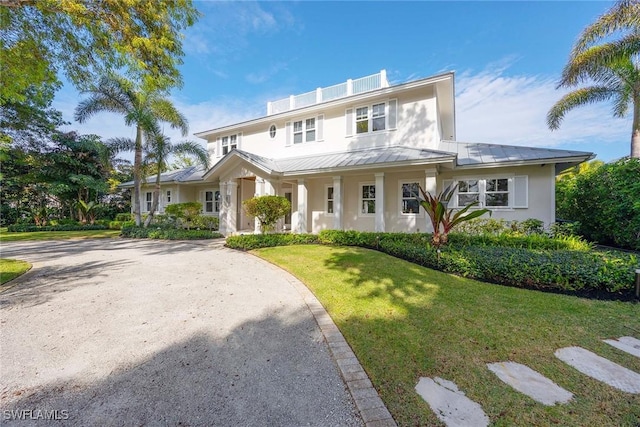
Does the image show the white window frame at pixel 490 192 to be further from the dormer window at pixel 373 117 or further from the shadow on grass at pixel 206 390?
the shadow on grass at pixel 206 390

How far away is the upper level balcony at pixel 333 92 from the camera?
1409 centimetres

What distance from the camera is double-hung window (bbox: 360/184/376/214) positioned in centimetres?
1305

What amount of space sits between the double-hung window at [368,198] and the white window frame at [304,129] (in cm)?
416

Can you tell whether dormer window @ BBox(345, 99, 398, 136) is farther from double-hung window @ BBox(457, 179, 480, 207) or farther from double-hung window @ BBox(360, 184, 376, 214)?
double-hung window @ BBox(457, 179, 480, 207)

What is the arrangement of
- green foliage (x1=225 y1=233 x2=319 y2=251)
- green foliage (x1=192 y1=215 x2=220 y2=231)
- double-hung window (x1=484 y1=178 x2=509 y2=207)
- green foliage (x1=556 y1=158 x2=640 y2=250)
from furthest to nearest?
green foliage (x1=192 y1=215 x2=220 y2=231)
double-hung window (x1=484 y1=178 x2=509 y2=207)
green foliage (x1=225 y1=233 x2=319 y2=251)
green foliage (x1=556 y1=158 x2=640 y2=250)

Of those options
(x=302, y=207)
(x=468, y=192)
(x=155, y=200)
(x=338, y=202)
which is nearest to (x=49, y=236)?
(x=155, y=200)

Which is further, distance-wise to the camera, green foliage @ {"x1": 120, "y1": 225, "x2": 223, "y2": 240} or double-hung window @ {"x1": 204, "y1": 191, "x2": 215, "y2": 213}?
double-hung window @ {"x1": 204, "y1": 191, "x2": 215, "y2": 213}

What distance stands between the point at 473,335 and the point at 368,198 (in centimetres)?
985

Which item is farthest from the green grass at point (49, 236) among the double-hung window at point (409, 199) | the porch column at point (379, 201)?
the double-hung window at point (409, 199)

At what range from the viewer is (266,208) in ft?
36.3

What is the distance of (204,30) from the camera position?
28.0ft

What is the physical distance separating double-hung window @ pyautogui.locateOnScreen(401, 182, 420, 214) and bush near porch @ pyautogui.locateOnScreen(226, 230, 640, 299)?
3.61m

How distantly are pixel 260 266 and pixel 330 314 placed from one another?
153 inches

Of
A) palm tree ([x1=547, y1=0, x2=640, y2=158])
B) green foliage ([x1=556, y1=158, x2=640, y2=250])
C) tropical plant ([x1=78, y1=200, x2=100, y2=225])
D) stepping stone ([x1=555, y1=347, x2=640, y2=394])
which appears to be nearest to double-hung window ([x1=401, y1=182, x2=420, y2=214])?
green foliage ([x1=556, y1=158, x2=640, y2=250])
